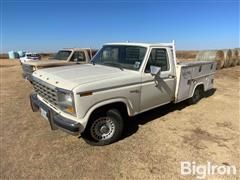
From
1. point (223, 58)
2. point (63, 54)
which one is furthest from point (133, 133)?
point (223, 58)

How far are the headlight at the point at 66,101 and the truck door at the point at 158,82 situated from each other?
1.65 metres

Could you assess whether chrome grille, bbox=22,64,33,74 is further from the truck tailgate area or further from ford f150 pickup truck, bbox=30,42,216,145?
the truck tailgate area

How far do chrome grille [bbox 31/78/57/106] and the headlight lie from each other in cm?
17

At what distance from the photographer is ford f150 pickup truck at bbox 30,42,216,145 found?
3.86 metres

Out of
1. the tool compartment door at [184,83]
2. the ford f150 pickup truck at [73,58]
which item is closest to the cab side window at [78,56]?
the ford f150 pickup truck at [73,58]

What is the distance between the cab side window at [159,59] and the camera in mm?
4965

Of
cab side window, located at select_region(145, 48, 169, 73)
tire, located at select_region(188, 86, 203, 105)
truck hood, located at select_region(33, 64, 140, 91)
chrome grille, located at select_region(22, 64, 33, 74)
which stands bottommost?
tire, located at select_region(188, 86, 203, 105)

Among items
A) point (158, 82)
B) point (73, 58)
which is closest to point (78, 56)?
point (73, 58)

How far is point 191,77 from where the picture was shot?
6309 millimetres

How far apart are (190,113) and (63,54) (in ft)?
22.7

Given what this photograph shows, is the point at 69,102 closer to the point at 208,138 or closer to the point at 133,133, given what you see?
the point at 133,133

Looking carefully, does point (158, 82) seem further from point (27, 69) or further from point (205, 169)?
point (27, 69)

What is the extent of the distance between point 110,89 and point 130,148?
4.11ft

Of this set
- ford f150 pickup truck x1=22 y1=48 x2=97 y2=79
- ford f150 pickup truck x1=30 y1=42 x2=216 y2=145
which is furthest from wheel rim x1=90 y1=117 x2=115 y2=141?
ford f150 pickup truck x1=22 y1=48 x2=97 y2=79
